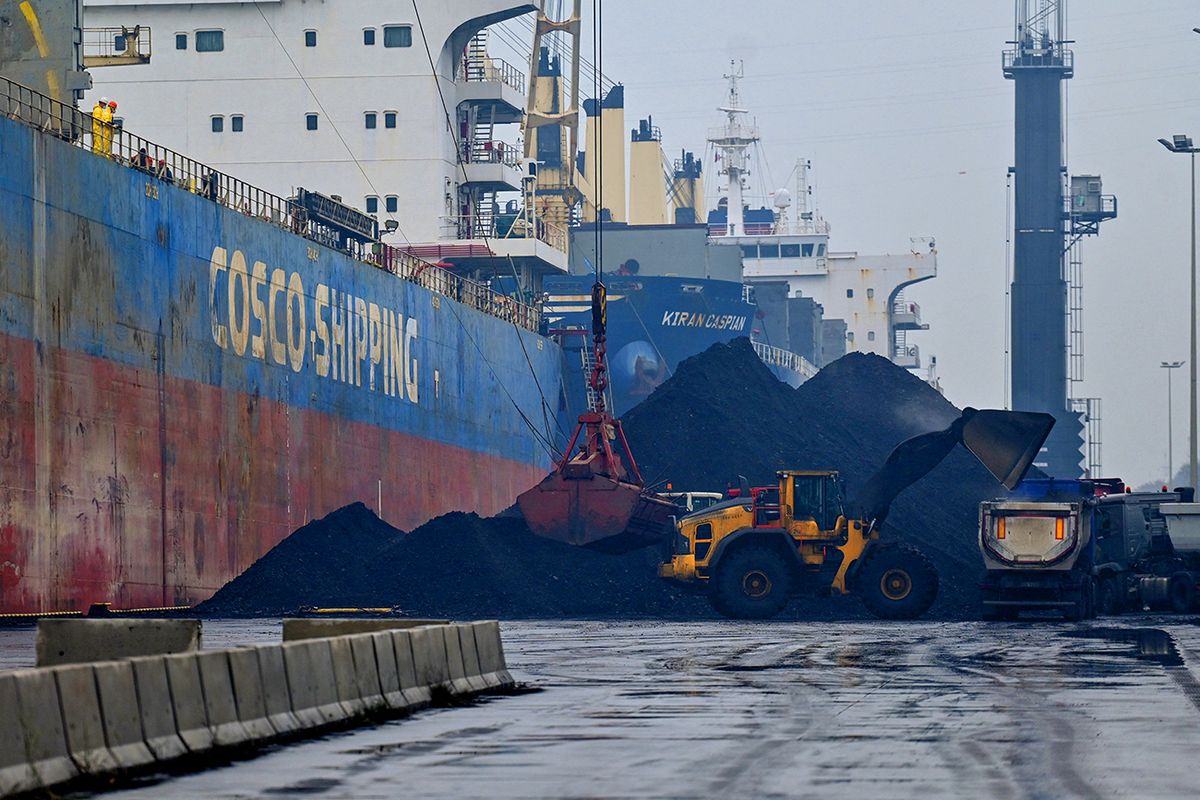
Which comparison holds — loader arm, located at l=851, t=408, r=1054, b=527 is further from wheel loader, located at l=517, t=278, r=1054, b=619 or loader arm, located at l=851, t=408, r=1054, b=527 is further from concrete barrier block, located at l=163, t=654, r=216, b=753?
concrete barrier block, located at l=163, t=654, r=216, b=753

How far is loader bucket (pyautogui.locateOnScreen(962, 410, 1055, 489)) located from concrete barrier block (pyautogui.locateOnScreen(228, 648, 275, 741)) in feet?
79.7

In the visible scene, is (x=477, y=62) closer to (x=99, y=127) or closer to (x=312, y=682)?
(x=99, y=127)

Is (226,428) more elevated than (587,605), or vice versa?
(226,428)

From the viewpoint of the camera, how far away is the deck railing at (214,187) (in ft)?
118

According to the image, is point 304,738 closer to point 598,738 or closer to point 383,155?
point 598,738

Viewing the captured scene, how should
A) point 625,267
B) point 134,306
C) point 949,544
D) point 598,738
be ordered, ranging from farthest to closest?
point 625,267, point 949,544, point 134,306, point 598,738

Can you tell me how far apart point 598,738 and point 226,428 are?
27.2 meters

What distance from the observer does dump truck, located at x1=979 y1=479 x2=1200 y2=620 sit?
1366 inches

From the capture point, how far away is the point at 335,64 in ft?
204

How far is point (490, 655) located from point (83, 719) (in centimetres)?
775

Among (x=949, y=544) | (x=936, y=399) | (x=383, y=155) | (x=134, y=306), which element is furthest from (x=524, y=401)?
(x=134, y=306)

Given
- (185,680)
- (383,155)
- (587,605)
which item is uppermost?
(383,155)

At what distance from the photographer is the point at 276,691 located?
13648 mm

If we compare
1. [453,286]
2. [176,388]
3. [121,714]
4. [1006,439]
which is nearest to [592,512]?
[1006,439]
